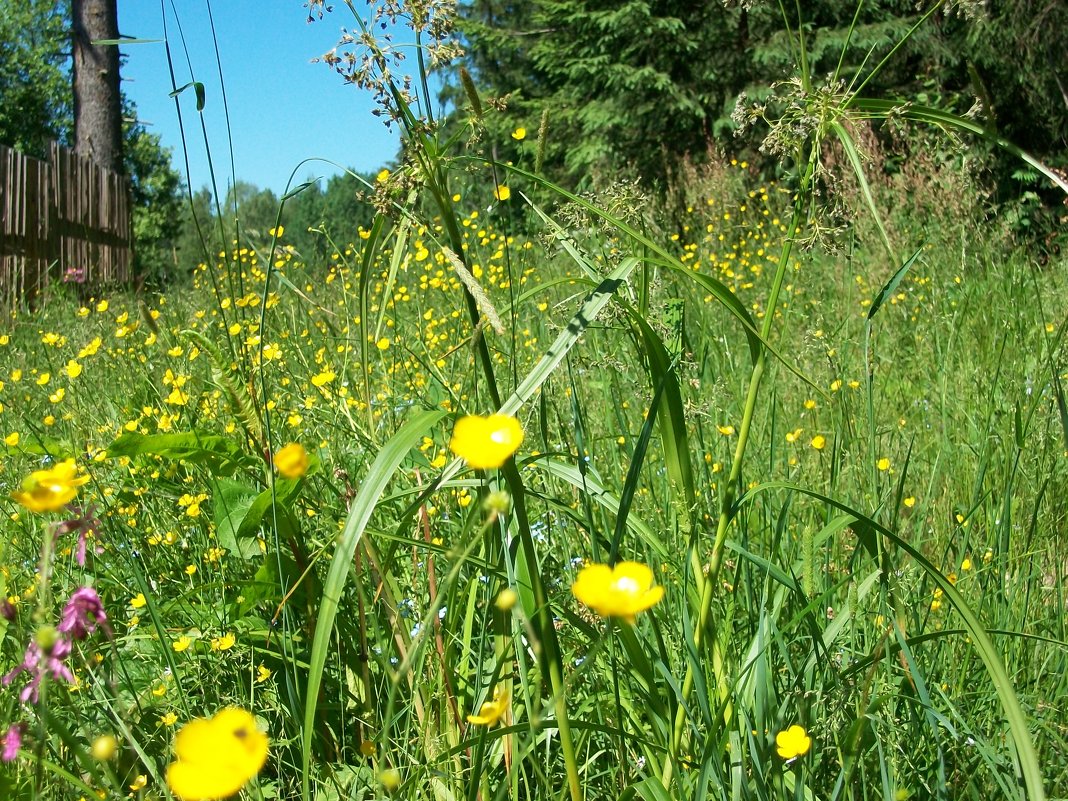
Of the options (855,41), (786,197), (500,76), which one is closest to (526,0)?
(500,76)

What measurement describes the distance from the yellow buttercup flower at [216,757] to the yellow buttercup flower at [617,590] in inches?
8.2

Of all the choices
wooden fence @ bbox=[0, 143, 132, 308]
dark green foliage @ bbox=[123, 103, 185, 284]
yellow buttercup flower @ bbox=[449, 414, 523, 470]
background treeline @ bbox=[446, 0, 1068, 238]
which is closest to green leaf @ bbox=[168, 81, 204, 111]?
yellow buttercup flower @ bbox=[449, 414, 523, 470]

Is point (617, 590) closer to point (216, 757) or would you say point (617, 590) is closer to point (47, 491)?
point (216, 757)

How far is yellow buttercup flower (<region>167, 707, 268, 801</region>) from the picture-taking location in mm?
461

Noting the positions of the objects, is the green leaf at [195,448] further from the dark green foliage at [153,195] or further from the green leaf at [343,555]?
the dark green foliage at [153,195]

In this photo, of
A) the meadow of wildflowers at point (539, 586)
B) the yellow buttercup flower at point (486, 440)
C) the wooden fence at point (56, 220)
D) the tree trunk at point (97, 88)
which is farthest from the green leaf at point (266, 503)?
the tree trunk at point (97, 88)

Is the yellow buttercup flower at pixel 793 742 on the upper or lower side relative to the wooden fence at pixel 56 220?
lower

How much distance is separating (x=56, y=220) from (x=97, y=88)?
181 cm

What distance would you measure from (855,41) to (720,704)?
9.46 m

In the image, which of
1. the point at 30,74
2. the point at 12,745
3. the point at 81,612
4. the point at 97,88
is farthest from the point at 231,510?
the point at 30,74

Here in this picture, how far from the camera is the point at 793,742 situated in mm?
890

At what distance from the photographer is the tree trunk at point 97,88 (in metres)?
8.73

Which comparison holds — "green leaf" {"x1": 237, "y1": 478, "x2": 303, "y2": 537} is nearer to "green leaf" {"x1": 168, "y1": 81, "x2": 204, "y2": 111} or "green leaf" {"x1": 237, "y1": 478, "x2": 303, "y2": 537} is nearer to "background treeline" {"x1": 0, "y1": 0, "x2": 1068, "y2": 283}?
"green leaf" {"x1": 168, "y1": 81, "x2": 204, "y2": 111}

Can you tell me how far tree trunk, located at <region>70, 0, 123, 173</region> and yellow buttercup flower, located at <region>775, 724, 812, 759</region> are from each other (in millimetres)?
9635
